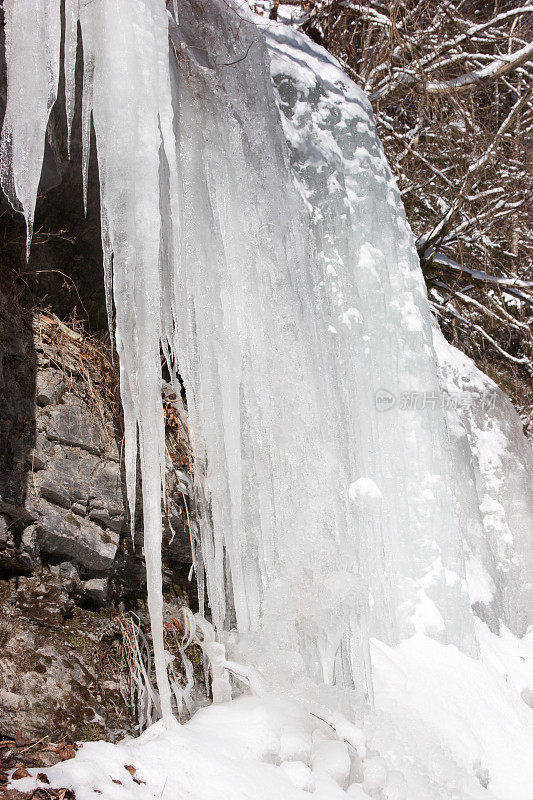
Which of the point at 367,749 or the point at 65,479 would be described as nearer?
the point at 367,749

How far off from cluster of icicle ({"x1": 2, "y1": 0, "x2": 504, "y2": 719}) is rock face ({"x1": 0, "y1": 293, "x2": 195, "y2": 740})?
0.38 m

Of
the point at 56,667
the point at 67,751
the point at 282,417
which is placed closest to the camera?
the point at 67,751

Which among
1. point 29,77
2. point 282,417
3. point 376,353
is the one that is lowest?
point 282,417

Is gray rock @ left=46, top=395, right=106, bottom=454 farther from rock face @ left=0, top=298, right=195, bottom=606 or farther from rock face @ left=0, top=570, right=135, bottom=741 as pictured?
rock face @ left=0, top=570, right=135, bottom=741

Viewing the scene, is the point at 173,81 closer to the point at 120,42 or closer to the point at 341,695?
the point at 120,42

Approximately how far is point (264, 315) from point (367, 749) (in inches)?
62.0

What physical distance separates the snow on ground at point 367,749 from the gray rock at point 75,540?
77 cm

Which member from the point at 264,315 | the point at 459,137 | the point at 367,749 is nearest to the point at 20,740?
the point at 367,749

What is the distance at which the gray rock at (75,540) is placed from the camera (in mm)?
2375

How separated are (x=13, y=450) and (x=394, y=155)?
3.80m

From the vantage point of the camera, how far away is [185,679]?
2.40 meters

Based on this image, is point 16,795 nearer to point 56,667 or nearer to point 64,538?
point 56,667

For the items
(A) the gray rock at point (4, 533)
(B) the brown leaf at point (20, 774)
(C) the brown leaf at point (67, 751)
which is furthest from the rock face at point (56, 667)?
(B) the brown leaf at point (20, 774)

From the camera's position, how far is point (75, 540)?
2422 millimetres
